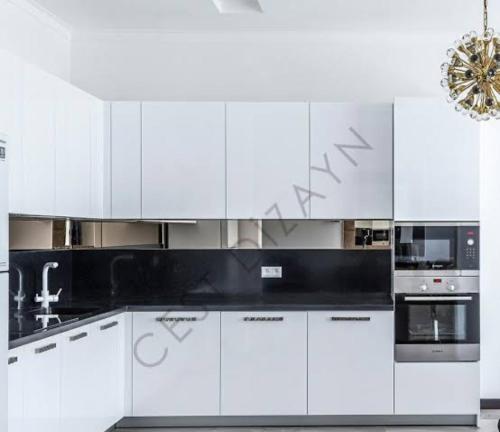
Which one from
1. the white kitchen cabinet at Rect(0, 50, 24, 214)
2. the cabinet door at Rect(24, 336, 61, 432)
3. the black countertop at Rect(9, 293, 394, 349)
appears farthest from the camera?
the black countertop at Rect(9, 293, 394, 349)

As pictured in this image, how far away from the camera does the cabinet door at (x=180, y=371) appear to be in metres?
4.71

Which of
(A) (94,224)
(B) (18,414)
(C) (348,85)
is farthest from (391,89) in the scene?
(B) (18,414)

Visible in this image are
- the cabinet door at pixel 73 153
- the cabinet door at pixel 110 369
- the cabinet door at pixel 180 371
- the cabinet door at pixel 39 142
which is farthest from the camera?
the cabinet door at pixel 180 371

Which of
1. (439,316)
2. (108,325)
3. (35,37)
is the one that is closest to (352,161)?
(439,316)

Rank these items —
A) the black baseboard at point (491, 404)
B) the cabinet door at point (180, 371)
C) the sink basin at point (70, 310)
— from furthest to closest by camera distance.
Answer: the black baseboard at point (491, 404) < the cabinet door at point (180, 371) < the sink basin at point (70, 310)

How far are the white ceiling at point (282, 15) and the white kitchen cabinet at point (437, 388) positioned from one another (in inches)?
95.5

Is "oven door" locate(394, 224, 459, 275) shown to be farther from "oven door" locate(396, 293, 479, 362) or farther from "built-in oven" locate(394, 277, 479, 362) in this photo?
"oven door" locate(396, 293, 479, 362)

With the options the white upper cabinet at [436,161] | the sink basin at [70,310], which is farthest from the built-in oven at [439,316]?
the sink basin at [70,310]

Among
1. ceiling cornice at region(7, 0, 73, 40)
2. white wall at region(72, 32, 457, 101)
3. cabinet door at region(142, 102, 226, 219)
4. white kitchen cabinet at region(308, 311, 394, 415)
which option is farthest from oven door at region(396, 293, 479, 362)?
ceiling cornice at region(7, 0, 73, 40)

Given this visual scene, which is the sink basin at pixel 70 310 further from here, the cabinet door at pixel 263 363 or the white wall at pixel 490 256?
the white wall at pixel 490 256

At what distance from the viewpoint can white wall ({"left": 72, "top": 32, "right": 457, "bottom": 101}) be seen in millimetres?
5359

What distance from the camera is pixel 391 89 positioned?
5.36 metres

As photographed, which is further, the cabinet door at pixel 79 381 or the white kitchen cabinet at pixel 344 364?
the white kitchen cabinet at pixel 344 364

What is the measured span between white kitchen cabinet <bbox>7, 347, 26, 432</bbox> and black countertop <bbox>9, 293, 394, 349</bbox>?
0.52 metres
